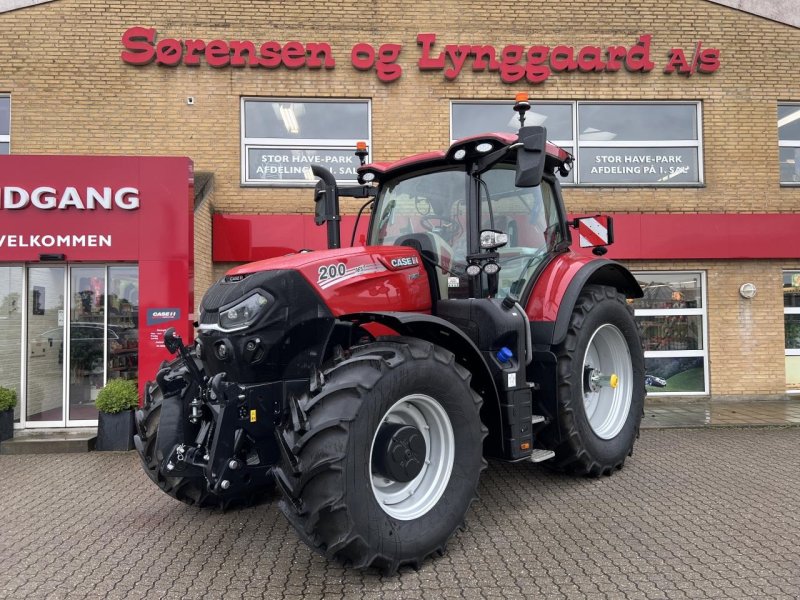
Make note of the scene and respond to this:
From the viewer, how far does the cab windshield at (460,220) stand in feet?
13.8

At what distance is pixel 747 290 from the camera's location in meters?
9.42

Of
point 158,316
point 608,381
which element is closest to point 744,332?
point 608,381

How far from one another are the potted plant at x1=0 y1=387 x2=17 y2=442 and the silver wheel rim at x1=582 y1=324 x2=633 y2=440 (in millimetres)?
6392

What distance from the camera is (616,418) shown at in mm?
5152

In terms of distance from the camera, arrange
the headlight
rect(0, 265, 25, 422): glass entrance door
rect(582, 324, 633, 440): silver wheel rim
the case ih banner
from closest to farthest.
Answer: the headlight
rect(582, 324, 633, 440): silver wheel rim
rect(0, 265, 25, 422): glass entrance door
the case ih banner

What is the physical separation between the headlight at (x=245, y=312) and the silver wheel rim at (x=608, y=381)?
2.92 m

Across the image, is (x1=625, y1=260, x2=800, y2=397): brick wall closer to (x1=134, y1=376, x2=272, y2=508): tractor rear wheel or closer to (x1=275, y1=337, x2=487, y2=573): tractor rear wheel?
(x1=275, y1=337, x2=487, y2=573): tractor rear wheel

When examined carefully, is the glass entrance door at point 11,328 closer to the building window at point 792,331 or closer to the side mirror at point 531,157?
the side mirror at point 531,157

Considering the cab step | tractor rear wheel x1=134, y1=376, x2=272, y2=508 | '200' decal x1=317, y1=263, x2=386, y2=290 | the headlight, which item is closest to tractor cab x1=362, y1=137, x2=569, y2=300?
'200' decal x1=317, y1=263, x2=386, y2=290

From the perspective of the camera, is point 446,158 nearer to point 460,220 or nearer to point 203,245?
point 460,220

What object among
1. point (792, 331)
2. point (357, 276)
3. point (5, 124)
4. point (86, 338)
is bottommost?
point (792, 331)

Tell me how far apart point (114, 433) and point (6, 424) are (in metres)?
1.40

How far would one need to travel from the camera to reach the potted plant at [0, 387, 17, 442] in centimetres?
677

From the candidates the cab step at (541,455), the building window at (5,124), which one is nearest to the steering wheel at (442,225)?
the cab step at (541,455)
